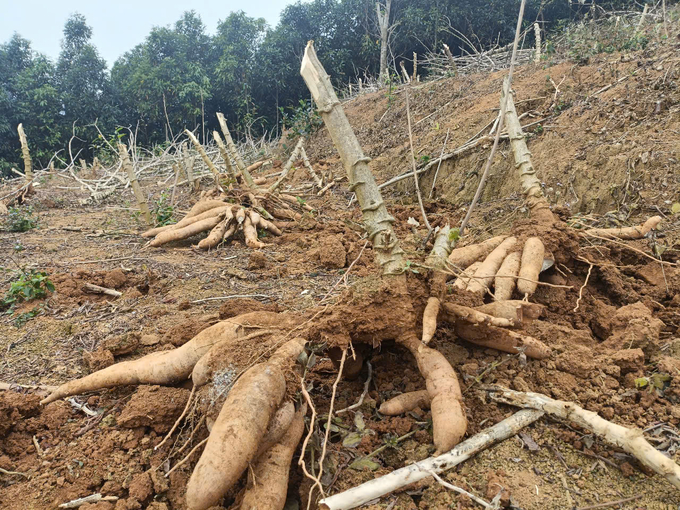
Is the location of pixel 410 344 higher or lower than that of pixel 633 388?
higher

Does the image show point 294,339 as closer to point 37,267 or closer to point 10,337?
point 10,337

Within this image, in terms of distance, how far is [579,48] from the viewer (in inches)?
296

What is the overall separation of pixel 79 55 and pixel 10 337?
977 inches

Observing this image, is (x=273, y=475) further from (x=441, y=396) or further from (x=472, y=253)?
(x=472, y=253)

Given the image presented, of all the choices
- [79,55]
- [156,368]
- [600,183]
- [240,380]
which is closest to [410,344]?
[240,380]

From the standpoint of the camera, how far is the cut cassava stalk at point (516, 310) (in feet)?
6.79

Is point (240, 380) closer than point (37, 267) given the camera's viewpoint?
Yes

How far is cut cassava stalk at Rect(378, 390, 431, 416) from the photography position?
191cm

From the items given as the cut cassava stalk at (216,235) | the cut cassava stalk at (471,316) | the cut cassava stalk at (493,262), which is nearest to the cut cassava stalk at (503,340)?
the cut cassava stalk at (471,316)

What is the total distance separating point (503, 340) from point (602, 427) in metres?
0.57

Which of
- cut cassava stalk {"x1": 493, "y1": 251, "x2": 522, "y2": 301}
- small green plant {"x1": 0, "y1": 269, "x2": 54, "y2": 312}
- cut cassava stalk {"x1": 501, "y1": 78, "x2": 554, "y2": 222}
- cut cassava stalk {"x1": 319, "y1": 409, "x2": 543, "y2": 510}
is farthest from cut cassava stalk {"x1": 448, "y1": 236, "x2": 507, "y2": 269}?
small green plant {"x1": 0, "y1": 269, "x2": 54, "y2": 312}

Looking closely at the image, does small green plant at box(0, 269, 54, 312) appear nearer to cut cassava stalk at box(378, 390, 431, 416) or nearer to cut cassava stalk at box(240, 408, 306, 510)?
cut cassava stalk at box(240, 408, 306, 510)

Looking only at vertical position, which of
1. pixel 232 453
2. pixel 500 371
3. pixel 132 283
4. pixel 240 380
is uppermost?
pixel 132 283

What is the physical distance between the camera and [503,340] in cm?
202
